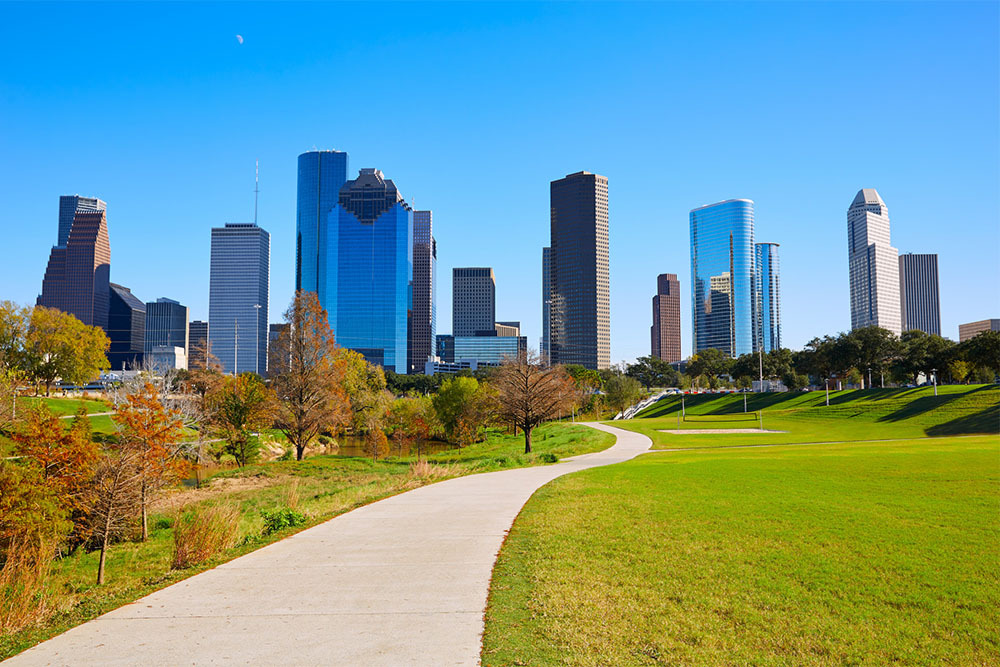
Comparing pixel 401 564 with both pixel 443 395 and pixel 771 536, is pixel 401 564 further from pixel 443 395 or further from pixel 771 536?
pixel 443 395

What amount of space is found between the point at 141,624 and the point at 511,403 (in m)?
30.6

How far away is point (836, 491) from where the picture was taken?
54.2 ft

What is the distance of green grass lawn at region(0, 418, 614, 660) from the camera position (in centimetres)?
879

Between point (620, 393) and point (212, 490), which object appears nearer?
point (212, 490)

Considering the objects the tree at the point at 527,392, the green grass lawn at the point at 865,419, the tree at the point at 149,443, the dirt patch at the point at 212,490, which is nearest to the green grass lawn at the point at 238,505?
the dirt patch at the point at 212,490

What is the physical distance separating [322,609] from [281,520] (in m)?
6.78

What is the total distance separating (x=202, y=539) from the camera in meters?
11.3

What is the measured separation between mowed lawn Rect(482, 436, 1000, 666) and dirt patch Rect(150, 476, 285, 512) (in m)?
15.3

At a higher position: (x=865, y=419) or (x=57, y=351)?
(x=57, y=351)

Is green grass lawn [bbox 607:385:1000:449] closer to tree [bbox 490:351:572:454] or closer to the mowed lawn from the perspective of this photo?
tree [bbox 490:351:572:454]

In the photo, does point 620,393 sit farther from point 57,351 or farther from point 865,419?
point 57,351

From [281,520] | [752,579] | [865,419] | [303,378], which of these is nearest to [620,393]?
[865,419]

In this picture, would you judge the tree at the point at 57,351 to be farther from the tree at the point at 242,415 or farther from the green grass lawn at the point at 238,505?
the green grass lawn at the point at 238,505

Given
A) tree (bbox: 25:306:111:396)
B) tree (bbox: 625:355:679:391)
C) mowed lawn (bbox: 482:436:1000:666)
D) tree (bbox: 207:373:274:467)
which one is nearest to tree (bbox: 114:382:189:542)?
tree (bbox: 207:373:274:467)
